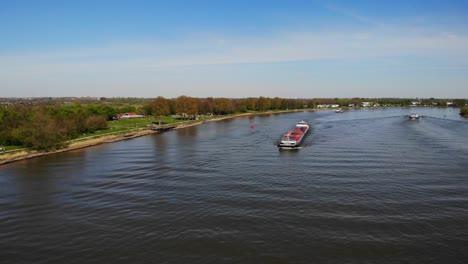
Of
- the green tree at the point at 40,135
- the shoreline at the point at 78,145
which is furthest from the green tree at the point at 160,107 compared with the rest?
the green tree at the point at 40,135

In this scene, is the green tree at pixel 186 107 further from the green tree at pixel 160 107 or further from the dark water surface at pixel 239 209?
the dark water surface at pixel 239 209

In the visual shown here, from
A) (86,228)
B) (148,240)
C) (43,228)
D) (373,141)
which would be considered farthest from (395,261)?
(373,141)

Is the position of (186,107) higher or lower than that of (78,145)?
higher

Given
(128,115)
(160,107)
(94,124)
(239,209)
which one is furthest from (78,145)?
(128,115)

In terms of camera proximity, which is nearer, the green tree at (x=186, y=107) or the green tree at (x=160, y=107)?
the green tree at (x=160, y=107)

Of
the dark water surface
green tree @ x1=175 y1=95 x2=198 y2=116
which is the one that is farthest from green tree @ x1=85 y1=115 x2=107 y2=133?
green tree @ x1=175 y1=95 x2=198 y2=116

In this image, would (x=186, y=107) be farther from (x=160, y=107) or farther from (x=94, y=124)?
(x=94, y=124)

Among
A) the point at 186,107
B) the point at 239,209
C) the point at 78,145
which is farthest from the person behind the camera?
the point at 186,107

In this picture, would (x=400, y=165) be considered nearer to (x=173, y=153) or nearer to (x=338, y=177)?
(x=338, y=177)

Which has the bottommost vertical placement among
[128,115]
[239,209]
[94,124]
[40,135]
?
[239,209]
